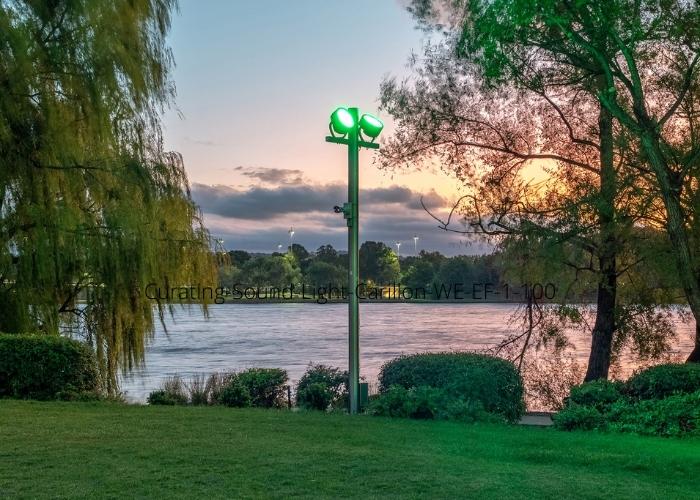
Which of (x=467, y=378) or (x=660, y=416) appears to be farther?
(x=467, y=378)

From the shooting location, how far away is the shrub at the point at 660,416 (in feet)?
28.5

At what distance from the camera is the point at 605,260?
580 inches

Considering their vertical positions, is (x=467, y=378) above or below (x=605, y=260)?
below

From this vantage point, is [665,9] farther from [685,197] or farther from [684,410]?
[684,410]

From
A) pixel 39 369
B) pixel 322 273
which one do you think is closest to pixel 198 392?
pixel 39 369

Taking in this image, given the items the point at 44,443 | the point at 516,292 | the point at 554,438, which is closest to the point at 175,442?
the point at 44,443

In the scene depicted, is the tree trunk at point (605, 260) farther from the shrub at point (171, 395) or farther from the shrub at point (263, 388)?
the shrub at point (171, 395)

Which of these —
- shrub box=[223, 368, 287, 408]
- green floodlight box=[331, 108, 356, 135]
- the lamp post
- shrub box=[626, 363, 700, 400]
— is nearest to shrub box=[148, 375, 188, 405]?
shrub box=[223, 368, 287, 408]

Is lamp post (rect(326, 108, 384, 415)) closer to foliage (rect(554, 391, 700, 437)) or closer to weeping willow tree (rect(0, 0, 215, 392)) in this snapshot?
foliage (rect(554, 391, 700, 437))

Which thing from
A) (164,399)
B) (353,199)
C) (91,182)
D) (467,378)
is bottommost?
(164,399)

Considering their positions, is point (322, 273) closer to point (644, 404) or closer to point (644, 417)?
point (644, 404)

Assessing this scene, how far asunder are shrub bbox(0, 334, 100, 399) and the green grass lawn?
1987mm

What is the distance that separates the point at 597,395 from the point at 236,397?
5.20m

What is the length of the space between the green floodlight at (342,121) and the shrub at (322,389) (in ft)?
12.1
